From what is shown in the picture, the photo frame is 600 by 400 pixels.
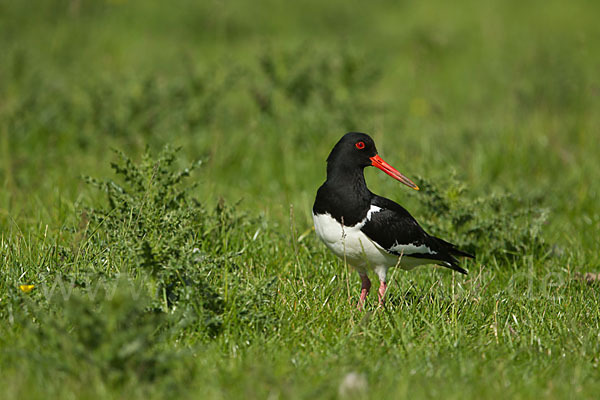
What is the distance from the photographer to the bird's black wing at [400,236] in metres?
4.42

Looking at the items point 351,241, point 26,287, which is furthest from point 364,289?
point 26,287

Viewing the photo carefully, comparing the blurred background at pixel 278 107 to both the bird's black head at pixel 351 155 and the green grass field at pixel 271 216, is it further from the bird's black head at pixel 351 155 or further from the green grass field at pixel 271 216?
the bird's black head at pixel 351 155

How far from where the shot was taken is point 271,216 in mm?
5953

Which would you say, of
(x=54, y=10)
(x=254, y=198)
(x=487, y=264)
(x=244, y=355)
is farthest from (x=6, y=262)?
(x=54, y=10)

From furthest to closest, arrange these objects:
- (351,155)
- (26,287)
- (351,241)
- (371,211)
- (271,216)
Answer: (271,216) → (351,155) → (371,211) → (351,241) → (26,287)

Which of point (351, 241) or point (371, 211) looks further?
point (371, 211)

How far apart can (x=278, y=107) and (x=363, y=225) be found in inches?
176

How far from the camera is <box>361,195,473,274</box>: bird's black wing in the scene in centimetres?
442

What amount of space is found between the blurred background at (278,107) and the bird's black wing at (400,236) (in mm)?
766

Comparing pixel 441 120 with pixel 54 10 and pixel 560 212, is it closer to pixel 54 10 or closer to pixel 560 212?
pixel 560 212

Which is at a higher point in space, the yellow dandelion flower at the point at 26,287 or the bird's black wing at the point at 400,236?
the bird's black wing at the point at 400,236

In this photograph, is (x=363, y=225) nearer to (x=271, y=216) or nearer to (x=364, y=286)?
(x=364, y=286)

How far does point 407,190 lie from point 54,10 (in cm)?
860

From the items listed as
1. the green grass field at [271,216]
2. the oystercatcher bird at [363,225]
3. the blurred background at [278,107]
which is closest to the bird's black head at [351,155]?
the oystercatcher bird at [363,225]
